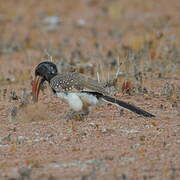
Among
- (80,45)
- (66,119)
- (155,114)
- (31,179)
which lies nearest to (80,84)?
(66,119)

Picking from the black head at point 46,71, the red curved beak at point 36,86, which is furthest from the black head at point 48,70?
the red curved beak at point 36,86

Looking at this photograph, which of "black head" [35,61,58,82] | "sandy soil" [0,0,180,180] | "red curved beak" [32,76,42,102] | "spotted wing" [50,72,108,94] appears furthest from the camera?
"red curved beak" [32,76,42,102]

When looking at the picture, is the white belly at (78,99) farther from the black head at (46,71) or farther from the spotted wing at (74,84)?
the black head at (46,71)

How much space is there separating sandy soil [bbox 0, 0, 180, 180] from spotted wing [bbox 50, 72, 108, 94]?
36 cm

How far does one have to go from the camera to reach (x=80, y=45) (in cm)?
1574

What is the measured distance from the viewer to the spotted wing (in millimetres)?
8070

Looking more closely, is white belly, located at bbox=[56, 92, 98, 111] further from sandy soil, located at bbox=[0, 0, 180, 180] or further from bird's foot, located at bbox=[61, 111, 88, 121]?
sandy soil, located at bbox=[0, 0, 180, 180]

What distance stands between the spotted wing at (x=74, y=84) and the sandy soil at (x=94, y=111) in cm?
36

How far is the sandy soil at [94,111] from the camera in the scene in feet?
19.8

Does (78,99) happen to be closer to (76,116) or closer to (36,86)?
(76,116)

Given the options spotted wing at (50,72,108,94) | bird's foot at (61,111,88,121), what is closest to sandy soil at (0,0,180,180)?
bird's foot at (61,111,88,121)

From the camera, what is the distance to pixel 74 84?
319 inches

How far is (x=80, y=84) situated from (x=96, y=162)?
225 centimetres

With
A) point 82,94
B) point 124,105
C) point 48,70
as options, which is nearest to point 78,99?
point 82,94
